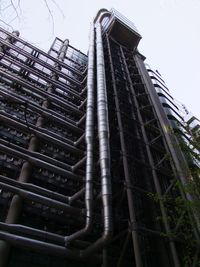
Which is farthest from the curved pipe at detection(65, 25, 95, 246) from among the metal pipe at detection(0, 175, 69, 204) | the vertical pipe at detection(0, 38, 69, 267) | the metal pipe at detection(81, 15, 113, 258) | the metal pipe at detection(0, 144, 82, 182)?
the vertical pipe at detection(0, 38, 69, 267)

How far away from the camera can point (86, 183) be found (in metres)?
12.2

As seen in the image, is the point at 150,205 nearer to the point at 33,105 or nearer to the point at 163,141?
the point at 163,141

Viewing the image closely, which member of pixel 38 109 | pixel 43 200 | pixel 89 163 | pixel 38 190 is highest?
pixel 89 163

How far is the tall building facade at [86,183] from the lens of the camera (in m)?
10.9

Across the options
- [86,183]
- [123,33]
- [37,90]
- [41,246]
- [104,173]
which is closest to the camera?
[41,246]

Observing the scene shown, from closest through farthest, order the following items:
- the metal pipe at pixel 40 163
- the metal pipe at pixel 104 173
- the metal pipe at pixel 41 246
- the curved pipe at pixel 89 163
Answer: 1. the metal pipe at pixel 41 246
2. the metal pipe at pixel 104 173
3. the curved pipe at pixel 89 163
4. the metal pipe at pixel 40 163

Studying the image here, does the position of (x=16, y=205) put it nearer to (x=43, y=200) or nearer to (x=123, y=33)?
(x=43, y=200)

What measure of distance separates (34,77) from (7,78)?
427cm

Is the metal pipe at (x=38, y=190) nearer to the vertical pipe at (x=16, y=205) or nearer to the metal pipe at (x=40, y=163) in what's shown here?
the vertical pipe at (x=16, y=205)

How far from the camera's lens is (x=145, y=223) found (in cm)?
1391

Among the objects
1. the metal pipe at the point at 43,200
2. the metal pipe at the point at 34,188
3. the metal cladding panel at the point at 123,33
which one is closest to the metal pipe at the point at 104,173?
the metal pipe at the point at 43,200

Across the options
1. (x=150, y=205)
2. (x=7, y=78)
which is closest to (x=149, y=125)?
(x=150, y=205)

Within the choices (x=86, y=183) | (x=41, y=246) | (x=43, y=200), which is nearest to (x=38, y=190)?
(x=43, y=200)

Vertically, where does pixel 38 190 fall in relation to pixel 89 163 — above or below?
below
